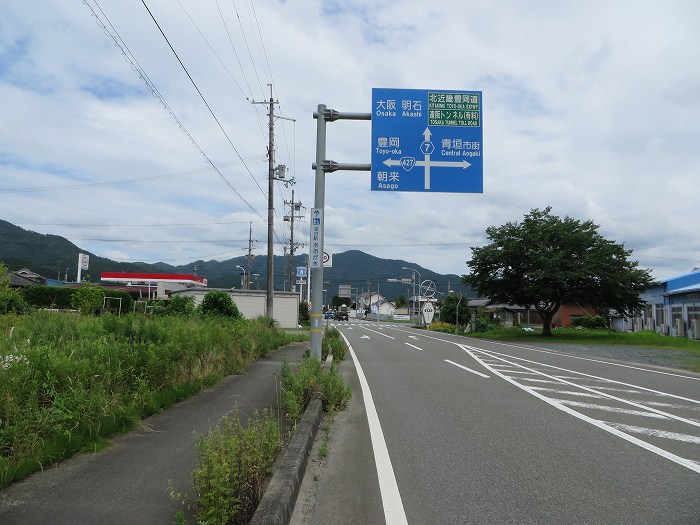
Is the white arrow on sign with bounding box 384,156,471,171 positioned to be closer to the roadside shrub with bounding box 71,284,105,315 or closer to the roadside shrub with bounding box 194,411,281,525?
the roadside shrub with bounding box 194,411,281,525

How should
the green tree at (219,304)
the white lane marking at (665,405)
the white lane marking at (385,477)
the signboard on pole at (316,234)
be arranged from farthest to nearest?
the green tree at (219,304) < the signboard on pole at (316,234) < the white lane marking at (665,405) < the white lane marking at (385,477)

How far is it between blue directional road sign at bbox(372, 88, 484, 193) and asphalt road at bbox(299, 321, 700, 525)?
462cm

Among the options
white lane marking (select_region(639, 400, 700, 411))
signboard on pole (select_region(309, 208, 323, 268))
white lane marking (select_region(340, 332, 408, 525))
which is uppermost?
signboard on pole (select_region(309, 208, 323, 268))

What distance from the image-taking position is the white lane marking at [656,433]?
6734 millimetres

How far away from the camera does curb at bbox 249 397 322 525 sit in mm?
3709

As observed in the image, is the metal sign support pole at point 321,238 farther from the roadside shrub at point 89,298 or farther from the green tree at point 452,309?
the green tree at point 452,309

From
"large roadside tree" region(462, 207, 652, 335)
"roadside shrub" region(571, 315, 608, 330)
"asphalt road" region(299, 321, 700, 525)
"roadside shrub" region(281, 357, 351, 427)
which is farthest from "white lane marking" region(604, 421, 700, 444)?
"roadside shrub" region(571, 315, 608, 330)

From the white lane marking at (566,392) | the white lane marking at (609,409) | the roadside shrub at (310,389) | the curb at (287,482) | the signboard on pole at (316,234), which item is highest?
the signboard on pole at (316,234)

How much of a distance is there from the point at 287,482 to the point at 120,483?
1.55 m

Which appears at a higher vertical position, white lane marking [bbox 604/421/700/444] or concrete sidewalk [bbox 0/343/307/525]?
white lane marking [bbox 604/421/700/444]

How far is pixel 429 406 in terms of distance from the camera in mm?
8883

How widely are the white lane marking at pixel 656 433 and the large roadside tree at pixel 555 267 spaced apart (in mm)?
26737

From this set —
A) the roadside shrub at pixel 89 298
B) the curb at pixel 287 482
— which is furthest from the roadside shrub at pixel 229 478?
the roadside shrub at pixel 89 298

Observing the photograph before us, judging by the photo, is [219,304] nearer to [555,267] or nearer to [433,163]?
[433,163]
